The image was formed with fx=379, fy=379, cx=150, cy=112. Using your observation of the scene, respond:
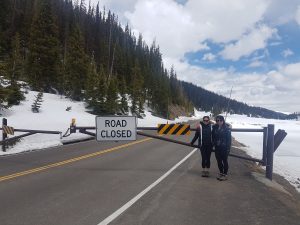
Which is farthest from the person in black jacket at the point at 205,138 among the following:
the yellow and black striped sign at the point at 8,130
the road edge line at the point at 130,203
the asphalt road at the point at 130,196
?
the yellow and black striped sign at the point at 8,130

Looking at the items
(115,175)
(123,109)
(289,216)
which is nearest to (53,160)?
(115,175)

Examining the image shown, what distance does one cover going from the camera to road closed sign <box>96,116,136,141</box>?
12.7 meters

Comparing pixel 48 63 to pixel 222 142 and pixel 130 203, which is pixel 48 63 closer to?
pixel 222 142

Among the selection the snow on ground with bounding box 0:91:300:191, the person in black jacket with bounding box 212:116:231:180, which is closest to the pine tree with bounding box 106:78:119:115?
the snow on ground with bounding box 0:91:300:191

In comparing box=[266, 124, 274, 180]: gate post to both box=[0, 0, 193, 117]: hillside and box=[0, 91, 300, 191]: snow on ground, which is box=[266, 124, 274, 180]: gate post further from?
box=[0, 0, 193, 117]: hillside

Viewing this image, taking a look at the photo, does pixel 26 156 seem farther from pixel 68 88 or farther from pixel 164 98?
pixel 164 98

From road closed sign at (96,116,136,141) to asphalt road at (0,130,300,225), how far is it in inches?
39.7

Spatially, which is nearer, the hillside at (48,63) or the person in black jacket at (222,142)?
the person in black jacket at (222,142)

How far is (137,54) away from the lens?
105 meters

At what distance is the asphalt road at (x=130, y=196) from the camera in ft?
21.8

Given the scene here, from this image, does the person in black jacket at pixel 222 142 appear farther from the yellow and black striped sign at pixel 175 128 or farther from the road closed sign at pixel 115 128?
the road closed sign at pixel 115 128

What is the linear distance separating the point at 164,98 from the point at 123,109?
2951cm

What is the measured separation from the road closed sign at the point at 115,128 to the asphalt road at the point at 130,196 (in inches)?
39.7

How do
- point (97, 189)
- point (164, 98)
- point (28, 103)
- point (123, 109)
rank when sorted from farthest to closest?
point (164, 98) < point (123, 109) < point (28, 103) < point (97, 189)
